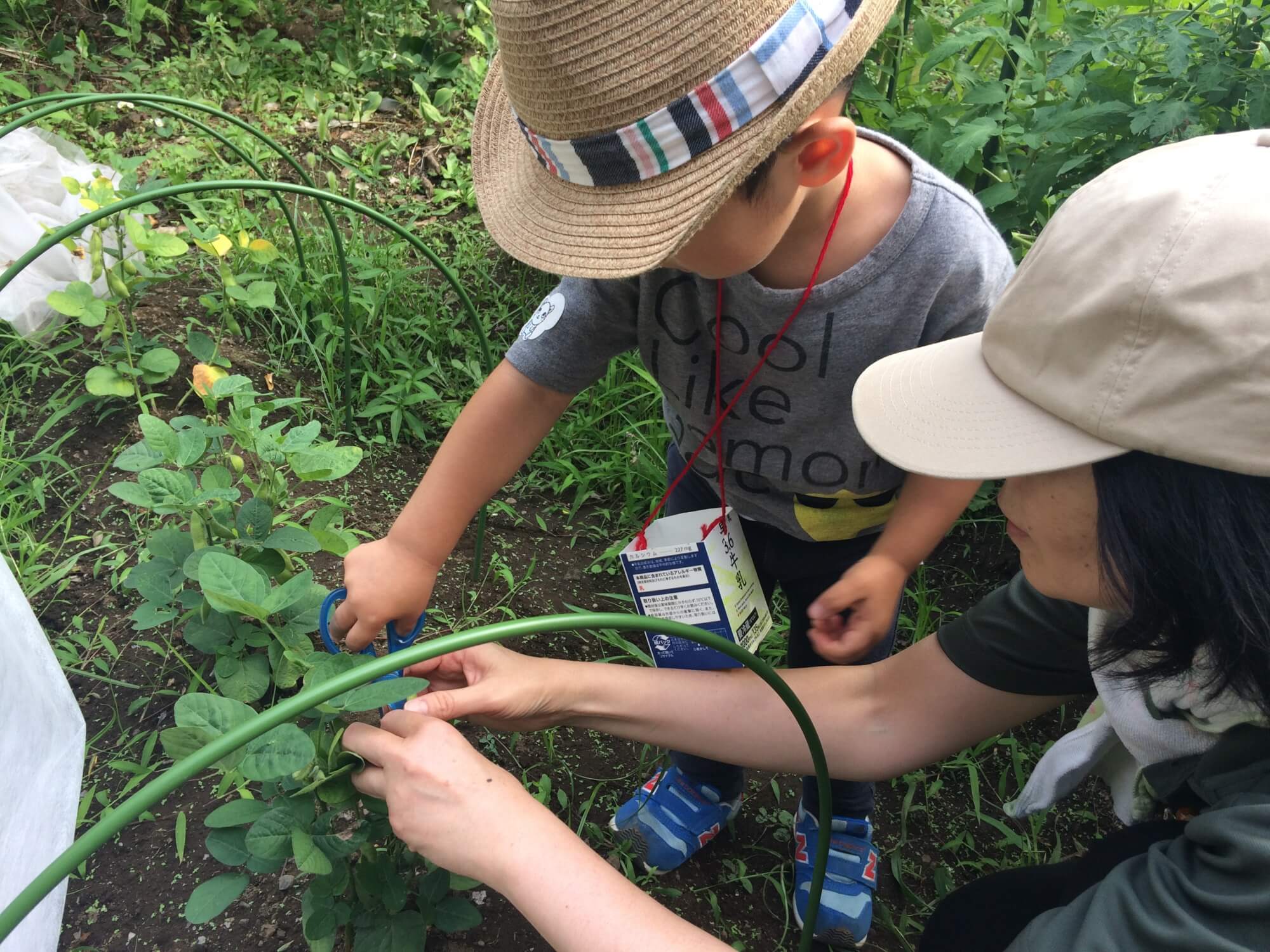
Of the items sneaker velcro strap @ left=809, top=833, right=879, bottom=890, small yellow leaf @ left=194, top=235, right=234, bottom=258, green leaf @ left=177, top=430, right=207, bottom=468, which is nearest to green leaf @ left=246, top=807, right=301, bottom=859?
green leaf @ left=177, top=430, right=207, bottom=468

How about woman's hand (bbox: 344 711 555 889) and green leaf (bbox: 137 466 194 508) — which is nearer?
woman's hand (bbox: 344 711 555 889)

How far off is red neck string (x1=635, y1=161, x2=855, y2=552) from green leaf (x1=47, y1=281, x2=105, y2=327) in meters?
1.18

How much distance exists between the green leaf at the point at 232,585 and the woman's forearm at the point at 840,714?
42 cm

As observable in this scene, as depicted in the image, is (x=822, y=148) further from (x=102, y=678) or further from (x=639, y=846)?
(x=102, y=678)

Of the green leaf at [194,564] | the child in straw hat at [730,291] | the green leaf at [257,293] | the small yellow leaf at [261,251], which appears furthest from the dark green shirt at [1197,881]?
the small yellow leaf at [261,251]

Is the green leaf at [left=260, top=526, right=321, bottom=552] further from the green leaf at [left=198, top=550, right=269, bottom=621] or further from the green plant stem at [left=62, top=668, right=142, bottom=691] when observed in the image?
the green plant stem at [left=62, top=668, right=142, bottom=691]

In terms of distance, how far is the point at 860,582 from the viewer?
1.19m

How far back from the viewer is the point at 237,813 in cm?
84

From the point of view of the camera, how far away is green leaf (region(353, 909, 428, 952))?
3.11 ft

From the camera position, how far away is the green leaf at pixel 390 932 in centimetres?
95

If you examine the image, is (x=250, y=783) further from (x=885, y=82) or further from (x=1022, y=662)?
(x=885, y=82)

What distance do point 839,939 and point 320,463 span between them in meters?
1.08

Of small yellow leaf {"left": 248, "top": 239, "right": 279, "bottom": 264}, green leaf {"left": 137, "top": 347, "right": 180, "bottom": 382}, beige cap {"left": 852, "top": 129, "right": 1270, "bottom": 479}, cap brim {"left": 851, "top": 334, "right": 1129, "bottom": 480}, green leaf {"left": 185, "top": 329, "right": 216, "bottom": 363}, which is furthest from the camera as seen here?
small yellow leaf {"left": 248, "top": 239, "right": 279, "bottom": 264}

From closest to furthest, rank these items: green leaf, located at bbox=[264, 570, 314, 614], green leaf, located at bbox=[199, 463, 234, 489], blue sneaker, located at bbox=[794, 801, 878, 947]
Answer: green leaf, located at bbox=[264, 570, 314, 614]
green leaf, located at bbox=[199, 463, 234, 489]
blue sneaker, located at bbox=[794, 801, 878, 947]
